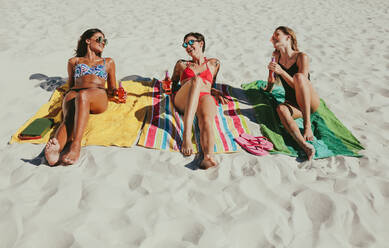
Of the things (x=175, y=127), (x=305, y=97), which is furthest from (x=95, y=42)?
(x=305, y=97)

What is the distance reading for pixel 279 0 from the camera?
36.4 ft

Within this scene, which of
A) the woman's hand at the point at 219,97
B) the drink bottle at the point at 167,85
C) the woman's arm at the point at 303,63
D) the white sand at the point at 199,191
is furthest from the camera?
the drink bottle at the point at 167,85

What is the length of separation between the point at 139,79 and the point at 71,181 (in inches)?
111

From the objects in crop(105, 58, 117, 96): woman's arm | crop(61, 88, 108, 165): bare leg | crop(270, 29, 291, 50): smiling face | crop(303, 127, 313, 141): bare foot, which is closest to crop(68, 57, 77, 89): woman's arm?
crop(105, 58, 117, 96): woman's arm

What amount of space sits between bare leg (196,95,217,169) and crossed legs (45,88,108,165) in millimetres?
1355

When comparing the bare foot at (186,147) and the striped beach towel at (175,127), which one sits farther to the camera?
the striped beach towel at (175,127)

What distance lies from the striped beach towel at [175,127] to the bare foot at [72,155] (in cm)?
69

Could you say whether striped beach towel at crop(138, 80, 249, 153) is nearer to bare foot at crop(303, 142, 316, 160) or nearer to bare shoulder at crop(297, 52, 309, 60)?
bare foot at crop(303, 142, 316, 160)

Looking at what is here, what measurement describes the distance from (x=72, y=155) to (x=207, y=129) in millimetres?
1502

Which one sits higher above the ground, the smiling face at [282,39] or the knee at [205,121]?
A: the smiling face at [282,39]

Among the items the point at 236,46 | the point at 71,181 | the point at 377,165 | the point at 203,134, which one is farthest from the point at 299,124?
the point at 236,46

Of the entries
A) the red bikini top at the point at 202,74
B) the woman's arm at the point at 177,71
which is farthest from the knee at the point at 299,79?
the woman's arm at the point at 177,71

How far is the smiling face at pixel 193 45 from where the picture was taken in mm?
3713

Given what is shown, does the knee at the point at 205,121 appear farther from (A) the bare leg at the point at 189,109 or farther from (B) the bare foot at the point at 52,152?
(B) the bare foot at the point at 52,152
